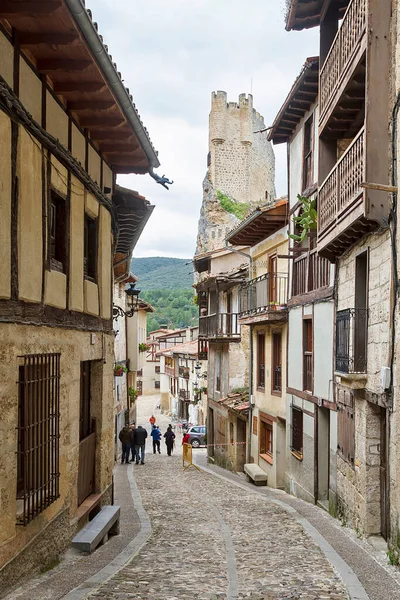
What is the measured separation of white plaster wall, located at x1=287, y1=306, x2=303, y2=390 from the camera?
1513 cm

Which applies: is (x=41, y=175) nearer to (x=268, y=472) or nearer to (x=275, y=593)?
(x=275, y=593)

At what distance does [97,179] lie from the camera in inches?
390

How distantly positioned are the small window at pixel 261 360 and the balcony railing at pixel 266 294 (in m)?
0.91

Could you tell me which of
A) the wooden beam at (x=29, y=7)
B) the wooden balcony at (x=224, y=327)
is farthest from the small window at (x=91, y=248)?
the wooden balcony at (x=224, y=327)

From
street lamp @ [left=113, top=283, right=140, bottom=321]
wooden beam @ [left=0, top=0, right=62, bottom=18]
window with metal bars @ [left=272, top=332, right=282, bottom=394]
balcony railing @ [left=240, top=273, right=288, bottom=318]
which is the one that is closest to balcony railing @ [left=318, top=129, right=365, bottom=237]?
wooden beam @ [left=0, top=0, right=62, bottom=18]

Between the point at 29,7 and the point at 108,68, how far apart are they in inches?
53.3

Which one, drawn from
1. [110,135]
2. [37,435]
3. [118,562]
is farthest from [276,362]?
[37,435]

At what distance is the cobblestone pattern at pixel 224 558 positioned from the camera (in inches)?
249

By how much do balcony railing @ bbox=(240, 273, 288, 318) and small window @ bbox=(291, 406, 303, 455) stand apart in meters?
2.75

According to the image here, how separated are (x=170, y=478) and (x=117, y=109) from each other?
12826mm

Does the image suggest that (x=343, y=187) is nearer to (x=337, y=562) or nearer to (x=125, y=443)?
(x=337, y=562)

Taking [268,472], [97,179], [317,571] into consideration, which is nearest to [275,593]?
[317,571]

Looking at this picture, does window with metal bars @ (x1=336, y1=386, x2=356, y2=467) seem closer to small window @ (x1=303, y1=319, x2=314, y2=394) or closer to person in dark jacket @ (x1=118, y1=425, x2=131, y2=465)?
small window @ (x1=303, y1=319, x2=314, y2=394)

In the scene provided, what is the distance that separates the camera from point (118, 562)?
24.7ft
